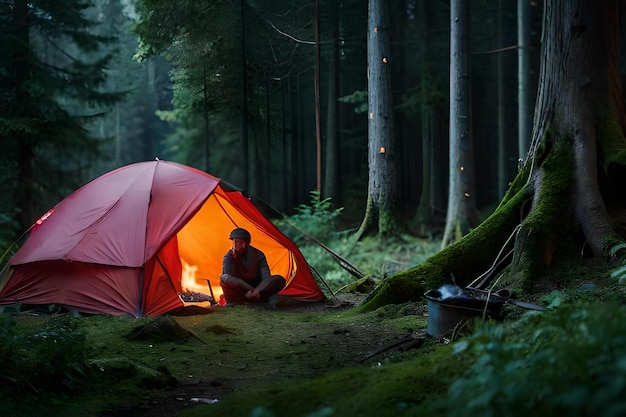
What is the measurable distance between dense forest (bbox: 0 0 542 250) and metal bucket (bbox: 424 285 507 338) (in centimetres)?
846

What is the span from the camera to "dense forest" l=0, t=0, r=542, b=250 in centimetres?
1281

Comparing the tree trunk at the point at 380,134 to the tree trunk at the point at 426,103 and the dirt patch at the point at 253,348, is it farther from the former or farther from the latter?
the dirt patch at the point at 253,348

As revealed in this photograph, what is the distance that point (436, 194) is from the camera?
1980 centimetres

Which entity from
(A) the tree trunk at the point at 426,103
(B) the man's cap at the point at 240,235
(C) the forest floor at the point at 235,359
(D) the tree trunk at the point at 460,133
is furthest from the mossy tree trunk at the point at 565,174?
(A) the tree trunk at the point at 426,103

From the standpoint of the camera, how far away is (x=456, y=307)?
5102mm

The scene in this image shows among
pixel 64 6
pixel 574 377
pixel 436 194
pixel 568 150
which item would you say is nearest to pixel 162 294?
pixel 568 150

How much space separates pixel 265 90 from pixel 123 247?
657 cm

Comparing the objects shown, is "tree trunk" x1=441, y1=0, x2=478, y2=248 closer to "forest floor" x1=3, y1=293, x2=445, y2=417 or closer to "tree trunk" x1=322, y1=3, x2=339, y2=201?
"tree trunk" x1=322, y1=3, x2=339, y2=201

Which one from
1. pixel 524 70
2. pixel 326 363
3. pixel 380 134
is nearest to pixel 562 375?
pixel 326 363

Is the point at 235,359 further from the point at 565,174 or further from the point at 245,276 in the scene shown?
the point at 565,174

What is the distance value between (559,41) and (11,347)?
20.7ft

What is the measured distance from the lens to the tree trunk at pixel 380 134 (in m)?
13.6

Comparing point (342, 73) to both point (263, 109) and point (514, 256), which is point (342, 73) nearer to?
point (263, 109)

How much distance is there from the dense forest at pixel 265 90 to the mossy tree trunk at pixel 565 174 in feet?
21.9
